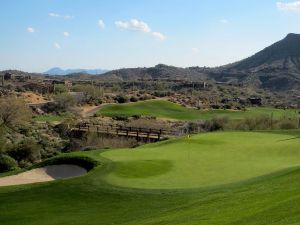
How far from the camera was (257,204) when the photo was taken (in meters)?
14.1

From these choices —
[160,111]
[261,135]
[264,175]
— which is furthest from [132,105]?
[264,175]

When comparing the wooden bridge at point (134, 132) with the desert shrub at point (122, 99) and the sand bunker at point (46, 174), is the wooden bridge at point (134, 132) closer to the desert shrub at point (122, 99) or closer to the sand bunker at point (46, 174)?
the sand bunker at point (46, 174)

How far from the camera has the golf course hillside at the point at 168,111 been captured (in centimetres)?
8969

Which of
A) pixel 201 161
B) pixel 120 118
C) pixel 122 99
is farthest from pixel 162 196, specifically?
pixel 122 99

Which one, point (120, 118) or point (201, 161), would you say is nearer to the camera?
point (201, 161)

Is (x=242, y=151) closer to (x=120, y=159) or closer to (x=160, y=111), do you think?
(x=120, y=159)

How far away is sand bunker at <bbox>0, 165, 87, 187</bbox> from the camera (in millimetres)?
26062

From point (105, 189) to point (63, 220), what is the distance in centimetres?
329

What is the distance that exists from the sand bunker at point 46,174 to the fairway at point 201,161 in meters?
2.05

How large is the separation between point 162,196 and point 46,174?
33.0 ft

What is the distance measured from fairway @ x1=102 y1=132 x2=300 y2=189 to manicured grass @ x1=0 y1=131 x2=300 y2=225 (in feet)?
0.16

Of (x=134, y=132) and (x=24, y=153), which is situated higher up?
(x=134, y=132)

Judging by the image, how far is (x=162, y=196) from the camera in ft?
63.6

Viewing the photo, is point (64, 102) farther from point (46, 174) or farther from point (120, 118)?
point (46, 174)
